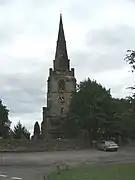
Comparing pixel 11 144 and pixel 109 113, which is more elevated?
pixel 109 113

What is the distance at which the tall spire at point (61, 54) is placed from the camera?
111m

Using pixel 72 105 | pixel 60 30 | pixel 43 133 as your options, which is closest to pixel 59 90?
pixel 43 133

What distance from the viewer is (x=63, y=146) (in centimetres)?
6200

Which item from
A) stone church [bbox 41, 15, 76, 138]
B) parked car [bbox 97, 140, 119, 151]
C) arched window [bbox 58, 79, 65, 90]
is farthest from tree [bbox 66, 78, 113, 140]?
arched window [bbox 58, 79, 65, 90]

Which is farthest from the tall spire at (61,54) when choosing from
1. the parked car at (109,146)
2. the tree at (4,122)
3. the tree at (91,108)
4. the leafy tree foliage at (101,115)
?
the parked car at (109,146)

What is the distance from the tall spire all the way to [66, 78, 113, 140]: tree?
108ft

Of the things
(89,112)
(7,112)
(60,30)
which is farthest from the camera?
(60,30)

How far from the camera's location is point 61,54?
4409 inches

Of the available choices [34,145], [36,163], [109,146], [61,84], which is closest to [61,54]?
[61,84]

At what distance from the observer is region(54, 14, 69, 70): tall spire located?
110606 mm

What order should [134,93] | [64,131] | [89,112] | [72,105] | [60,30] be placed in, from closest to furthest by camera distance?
[134,93]
[89,112]
[72,105]
[64,131]
[60,30]

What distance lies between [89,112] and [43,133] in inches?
1395

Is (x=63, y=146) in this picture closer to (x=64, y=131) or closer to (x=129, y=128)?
(x=129, y=128)

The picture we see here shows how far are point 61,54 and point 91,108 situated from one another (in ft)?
141
